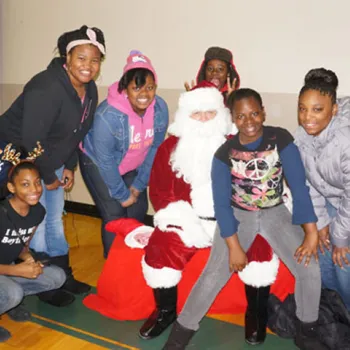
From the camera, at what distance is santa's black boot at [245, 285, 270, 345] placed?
7.68 feet

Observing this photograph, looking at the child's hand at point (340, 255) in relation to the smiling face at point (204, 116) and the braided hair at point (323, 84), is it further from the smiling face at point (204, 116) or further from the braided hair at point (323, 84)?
the smiling face at point (204, 116)

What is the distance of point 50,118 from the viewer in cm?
244

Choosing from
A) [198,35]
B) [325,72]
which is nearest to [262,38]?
[198,35]

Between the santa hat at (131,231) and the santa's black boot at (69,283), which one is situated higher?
the santa hat at (131,231)

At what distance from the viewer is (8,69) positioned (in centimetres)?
425

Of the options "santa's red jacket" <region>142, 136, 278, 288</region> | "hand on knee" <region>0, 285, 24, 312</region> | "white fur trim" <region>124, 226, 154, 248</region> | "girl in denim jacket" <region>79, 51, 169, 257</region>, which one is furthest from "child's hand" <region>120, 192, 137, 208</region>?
"hand on knee" <region>0, 285, 24, 312</region>

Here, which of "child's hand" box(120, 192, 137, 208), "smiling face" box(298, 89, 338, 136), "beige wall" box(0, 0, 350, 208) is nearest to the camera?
"smiling face" box(298, 89, 338, 136)

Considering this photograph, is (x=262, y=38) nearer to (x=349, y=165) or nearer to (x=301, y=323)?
(x=349, y=165)

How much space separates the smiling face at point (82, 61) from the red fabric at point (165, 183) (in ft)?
1.89

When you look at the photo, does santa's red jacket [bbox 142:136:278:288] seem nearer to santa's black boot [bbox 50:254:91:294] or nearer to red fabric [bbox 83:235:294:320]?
red fabric [bbox 83:235:294:320]

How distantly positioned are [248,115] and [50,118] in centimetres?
105

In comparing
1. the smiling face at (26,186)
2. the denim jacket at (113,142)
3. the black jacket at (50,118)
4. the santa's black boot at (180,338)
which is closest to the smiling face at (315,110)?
the denim jacket at (113,142)

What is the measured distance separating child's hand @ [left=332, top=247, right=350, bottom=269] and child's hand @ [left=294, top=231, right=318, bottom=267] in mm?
196

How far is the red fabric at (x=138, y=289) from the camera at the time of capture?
2592 mm
